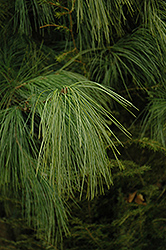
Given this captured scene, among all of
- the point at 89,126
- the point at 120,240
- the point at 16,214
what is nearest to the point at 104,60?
the point at 89,126

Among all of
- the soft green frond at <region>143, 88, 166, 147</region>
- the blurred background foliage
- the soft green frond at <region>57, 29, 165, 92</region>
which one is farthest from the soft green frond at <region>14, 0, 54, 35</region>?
the soft green frond at <region>143, 88, 166, 147</region>

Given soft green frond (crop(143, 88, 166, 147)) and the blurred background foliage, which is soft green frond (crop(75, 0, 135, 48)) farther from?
soft green frond (crop(143, 88, 166, 147))

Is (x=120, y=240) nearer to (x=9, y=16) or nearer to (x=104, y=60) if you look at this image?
(x=104, y=60)

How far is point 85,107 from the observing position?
0.41 metres

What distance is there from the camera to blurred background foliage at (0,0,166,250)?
512mm

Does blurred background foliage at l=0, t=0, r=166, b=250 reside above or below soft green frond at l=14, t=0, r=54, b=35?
below

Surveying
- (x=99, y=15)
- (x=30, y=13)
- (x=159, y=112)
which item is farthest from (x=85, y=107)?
(x=30, y=13)

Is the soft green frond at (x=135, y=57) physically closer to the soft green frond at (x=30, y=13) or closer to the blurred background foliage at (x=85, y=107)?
the blurred background foliage at (x=85, y=107)

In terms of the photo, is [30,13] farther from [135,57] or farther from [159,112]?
[159,112]

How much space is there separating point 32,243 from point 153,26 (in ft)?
2.49

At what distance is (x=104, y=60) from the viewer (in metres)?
0.73

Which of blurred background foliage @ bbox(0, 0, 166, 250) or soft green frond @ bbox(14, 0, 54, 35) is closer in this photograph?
blurred background foliage @ bbox(0, 0, 166, 250)

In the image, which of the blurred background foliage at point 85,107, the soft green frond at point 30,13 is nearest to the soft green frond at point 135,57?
the blurred background foliage at point 85,107

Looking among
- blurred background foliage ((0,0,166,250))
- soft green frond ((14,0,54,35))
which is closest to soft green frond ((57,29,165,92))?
blurred background foliage ((0,0,166,250))
